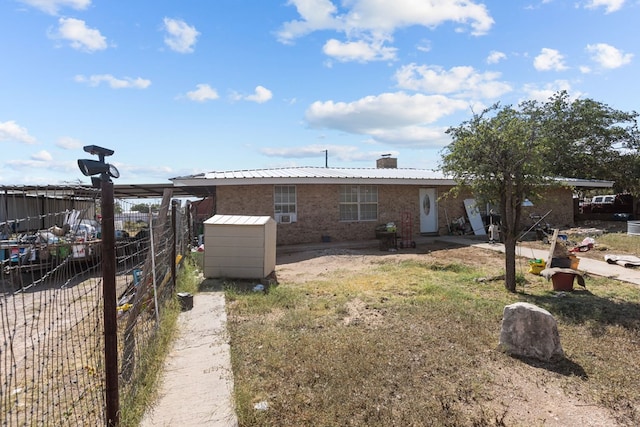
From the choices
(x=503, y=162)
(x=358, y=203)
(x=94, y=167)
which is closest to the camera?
(x=94, y=167)

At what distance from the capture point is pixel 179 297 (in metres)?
6.46

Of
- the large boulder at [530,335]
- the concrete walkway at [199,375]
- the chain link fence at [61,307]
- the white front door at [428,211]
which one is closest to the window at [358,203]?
the white front door at [428,211]

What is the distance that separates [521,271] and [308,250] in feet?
21.6

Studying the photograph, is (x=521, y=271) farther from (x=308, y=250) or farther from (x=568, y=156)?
(x=568, y=156)

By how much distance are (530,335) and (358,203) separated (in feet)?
37.8

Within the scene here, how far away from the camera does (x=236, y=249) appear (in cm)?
828

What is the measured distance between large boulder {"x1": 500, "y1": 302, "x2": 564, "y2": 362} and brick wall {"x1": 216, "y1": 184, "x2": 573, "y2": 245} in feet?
34.6

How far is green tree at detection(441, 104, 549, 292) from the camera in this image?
7090 mm

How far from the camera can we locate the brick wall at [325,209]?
1426 centimetres

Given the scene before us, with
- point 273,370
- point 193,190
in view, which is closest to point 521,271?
point 273,370

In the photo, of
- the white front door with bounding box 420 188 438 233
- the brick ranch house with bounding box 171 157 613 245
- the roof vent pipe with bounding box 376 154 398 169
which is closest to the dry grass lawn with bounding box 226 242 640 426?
the brick ranch house with bounding box 171 157 613 245

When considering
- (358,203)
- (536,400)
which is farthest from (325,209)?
(536,400)

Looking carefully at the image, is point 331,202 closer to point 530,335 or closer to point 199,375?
point 530,335

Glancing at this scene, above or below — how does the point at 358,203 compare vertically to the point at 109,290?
above
